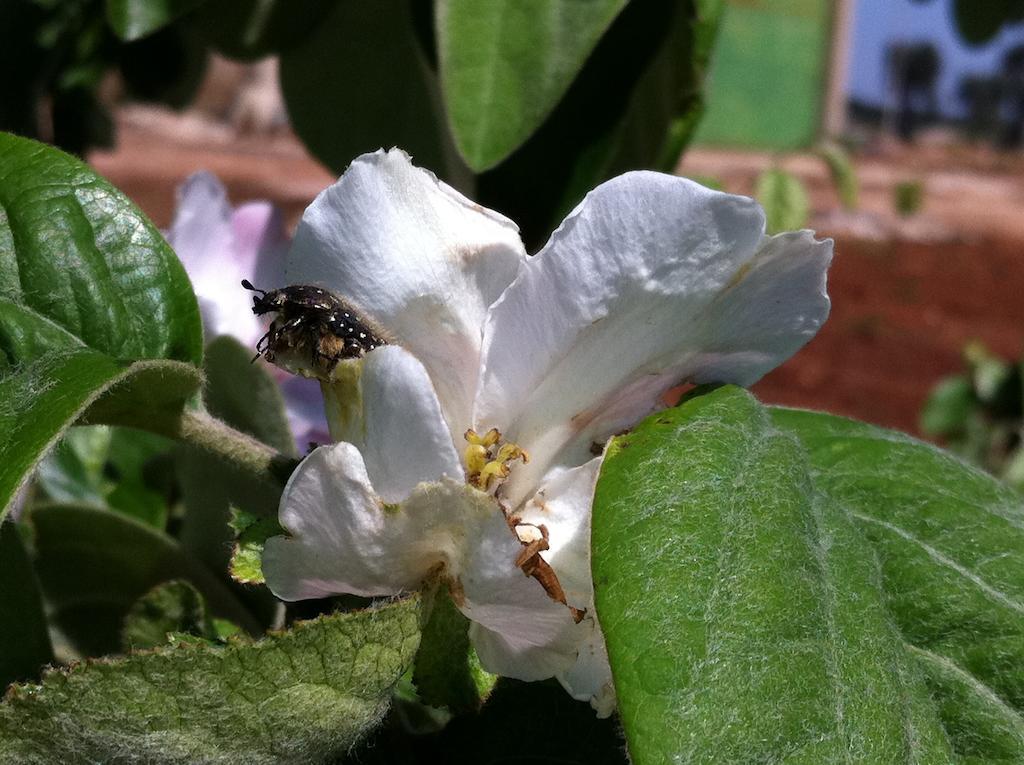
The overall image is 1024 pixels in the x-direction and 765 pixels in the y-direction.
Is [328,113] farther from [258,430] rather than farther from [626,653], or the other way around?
[626,653]

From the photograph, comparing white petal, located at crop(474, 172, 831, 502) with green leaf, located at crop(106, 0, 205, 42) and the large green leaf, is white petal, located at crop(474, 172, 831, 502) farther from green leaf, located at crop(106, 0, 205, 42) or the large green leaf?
green leaf, located at crop(106, 0, 205, 42)

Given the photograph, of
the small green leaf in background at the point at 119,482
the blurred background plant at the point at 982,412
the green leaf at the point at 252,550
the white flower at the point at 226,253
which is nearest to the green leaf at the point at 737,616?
the green leaf at the point at 252,550

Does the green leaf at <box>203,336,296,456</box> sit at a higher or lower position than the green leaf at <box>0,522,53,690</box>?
higher

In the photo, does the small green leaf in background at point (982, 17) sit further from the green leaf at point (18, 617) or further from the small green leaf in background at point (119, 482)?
the green leaf at point (18, 617)

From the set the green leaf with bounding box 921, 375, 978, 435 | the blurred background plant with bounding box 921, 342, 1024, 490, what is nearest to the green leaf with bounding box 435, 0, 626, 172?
A: the blurred background plant with bounding box 921, 342, 1024, 490

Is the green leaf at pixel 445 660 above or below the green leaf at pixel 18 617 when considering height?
above

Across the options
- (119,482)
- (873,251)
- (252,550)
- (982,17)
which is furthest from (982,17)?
(873,251)

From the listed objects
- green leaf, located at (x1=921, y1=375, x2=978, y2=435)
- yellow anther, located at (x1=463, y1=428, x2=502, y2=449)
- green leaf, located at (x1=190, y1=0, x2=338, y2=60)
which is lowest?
green leaf, located at (x1=921, y1=375, x2=978, y2=435)
